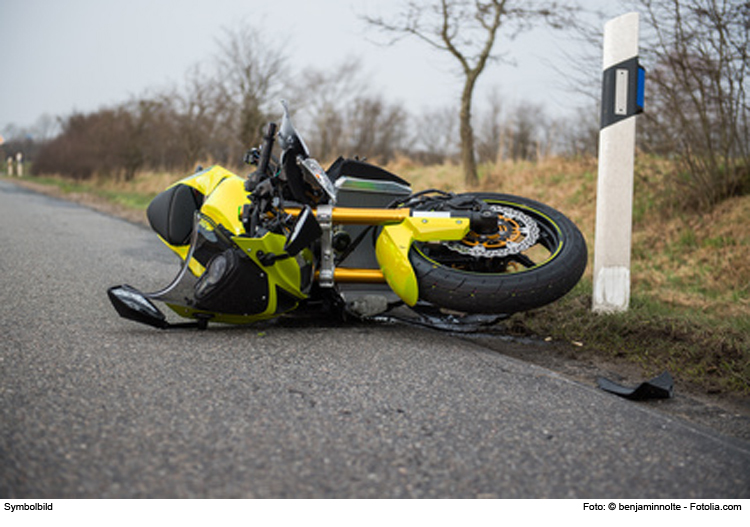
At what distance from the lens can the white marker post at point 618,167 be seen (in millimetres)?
4211

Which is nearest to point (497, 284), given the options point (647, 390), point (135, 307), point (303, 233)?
point (647, 390)

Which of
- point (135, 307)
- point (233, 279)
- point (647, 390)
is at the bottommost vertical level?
point (647, 390)

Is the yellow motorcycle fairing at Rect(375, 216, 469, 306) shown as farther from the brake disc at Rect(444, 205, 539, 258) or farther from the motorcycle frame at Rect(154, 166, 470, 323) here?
the brake disc at Rect(444, 205, 539, 258)

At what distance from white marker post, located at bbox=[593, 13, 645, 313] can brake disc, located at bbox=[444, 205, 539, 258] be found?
64 centimetres

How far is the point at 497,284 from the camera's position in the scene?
344 cm

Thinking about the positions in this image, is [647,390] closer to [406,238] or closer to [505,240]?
[505,240]

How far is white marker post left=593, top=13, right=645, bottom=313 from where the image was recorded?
4.21 meters

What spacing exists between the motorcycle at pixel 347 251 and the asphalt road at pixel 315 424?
21cm

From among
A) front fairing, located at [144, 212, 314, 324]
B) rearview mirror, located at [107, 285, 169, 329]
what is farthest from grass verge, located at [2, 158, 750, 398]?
rearview mirror, located at [107, 285, 169, 329]

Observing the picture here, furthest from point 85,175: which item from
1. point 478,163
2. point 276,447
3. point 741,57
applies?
point 276,447

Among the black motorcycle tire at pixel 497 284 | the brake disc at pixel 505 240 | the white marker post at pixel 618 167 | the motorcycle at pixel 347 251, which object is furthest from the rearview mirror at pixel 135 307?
the white marker post at pixel 618 167

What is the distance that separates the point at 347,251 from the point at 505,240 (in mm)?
962
